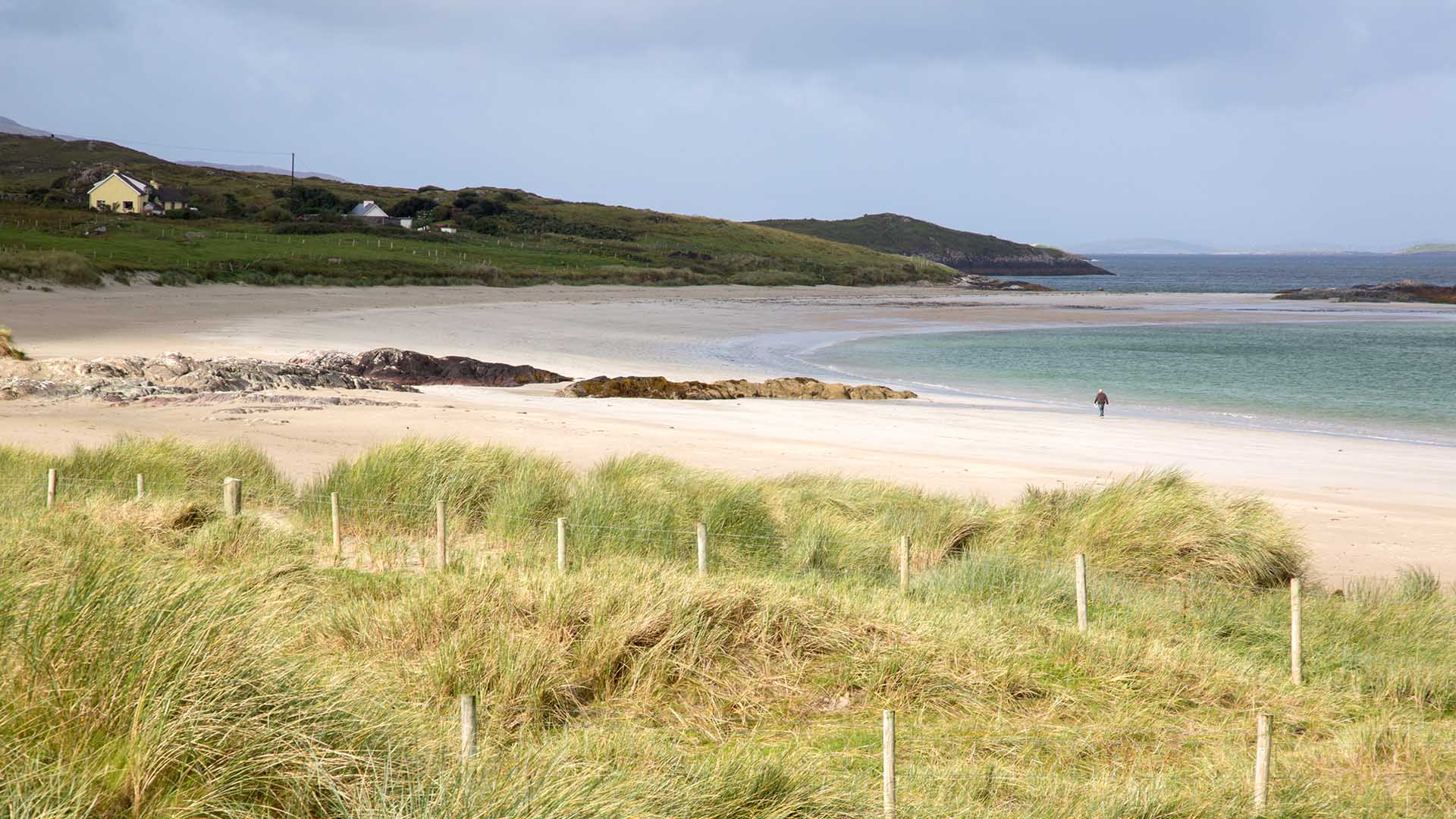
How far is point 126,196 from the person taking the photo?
289ft

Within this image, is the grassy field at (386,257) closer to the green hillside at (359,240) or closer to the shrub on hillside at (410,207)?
the green hillside at (359,240)

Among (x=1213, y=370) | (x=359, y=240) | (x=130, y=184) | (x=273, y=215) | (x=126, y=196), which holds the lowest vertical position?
(x=1213, y=370)

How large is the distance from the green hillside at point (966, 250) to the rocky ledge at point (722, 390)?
13908 centimetres

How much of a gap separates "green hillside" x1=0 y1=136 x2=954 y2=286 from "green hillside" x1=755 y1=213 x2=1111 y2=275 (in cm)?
4595

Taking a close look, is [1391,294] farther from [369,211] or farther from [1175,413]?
[369,211]

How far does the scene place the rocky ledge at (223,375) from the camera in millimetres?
22388

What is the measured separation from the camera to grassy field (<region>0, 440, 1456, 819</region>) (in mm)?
4363

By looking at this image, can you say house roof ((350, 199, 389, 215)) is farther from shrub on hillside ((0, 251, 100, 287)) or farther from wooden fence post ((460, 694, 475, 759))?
wooden fence post ((460, 694, 475, 759))

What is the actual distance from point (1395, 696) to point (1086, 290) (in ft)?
337

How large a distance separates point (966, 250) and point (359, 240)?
121 meters

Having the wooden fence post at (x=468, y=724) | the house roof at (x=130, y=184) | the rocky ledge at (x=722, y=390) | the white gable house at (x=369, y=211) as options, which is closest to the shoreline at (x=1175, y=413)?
the rocky ledge at (x=722, y=390)

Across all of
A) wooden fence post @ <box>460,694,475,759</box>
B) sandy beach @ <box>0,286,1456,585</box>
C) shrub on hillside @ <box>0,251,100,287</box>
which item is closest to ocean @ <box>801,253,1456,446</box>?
sandy beach @ <box>0,286,1456,585</box>

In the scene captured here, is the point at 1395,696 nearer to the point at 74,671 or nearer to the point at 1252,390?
the point at 74,671

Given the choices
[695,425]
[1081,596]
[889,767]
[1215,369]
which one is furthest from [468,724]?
[1215,369]
